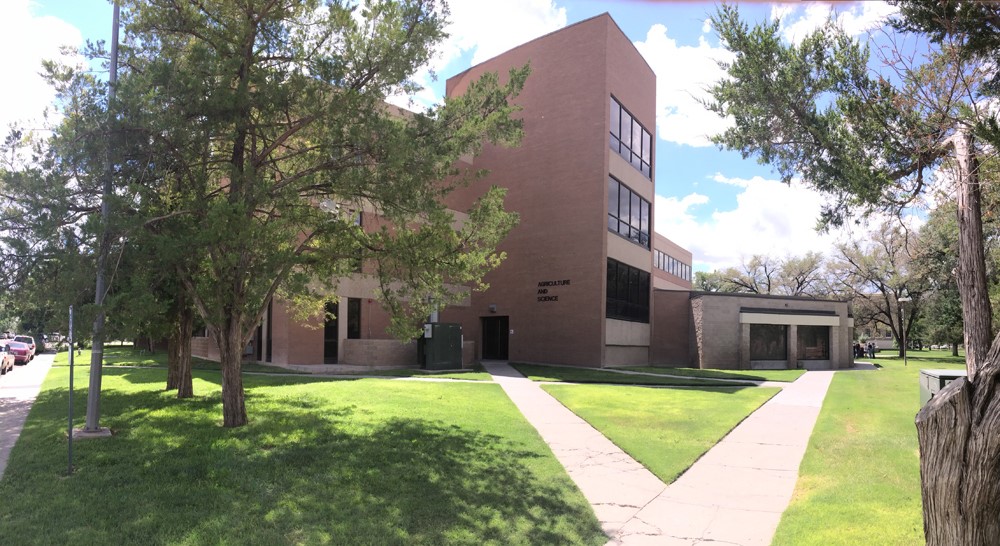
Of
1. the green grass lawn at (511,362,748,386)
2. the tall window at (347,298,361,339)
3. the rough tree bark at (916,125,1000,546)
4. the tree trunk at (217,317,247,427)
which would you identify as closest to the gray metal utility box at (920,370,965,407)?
the rough tree bark at (916,125,1000,546)

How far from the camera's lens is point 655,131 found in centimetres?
3469

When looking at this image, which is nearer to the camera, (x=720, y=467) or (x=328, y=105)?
(x=720, y=467)

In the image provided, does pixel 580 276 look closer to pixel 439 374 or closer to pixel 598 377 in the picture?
pixel 598 377

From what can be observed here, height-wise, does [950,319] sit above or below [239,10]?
below

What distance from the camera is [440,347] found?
984 inches

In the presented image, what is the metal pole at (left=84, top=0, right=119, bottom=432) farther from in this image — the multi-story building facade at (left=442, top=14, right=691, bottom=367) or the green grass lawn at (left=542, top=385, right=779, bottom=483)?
the multi-story building facade at (left=442, top=14, right=691, bottom=367)

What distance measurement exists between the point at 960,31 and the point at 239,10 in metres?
9.28

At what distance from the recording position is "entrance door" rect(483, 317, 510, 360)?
107 feet

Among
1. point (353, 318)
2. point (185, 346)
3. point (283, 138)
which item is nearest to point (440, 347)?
point (353, 318)

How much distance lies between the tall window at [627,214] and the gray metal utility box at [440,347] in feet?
29.3

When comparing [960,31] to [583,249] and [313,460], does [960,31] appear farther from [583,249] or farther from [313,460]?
[583,249]

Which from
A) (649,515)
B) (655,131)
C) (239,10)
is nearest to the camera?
(649,515)

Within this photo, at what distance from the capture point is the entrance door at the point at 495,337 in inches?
1282

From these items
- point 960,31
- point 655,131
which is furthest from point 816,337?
point 960,31
